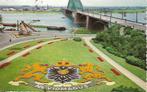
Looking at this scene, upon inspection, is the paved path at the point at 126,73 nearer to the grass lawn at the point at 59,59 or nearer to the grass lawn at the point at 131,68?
the grass lawn at the point at 131,68

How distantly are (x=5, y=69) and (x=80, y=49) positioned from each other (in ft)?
71.1

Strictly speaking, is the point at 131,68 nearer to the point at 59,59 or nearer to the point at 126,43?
the point at 59,59

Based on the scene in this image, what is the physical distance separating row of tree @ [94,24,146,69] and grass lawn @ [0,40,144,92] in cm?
492

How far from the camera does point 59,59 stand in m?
55.6

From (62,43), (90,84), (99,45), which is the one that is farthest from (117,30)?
(90,84)

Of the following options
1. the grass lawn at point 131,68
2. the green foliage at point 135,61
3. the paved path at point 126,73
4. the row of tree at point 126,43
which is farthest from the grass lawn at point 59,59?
the row of tree at point 126,43

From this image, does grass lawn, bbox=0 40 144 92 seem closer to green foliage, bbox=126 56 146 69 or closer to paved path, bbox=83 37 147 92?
paved path, bbox=83 37 147 92

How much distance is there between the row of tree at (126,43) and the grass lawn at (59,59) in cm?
492

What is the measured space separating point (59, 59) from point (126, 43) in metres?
17.4

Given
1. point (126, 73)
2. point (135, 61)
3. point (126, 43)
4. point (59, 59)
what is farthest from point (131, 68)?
point (126, 43)

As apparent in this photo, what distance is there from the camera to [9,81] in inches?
1671

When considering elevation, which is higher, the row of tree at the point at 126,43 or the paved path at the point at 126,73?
the row of tree at the point at 126,43

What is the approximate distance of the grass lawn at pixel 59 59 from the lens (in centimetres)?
4075

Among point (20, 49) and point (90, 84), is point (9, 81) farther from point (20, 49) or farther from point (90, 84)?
point (20, 49)
